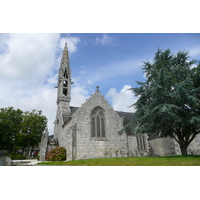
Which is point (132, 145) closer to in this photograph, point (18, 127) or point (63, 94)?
point (63, 94)

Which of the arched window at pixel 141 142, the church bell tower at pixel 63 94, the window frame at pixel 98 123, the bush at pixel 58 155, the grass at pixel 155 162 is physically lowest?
the grass at pixel 155 162

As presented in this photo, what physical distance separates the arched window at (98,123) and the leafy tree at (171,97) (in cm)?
522

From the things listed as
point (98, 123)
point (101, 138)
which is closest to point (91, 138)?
point (101, 138)

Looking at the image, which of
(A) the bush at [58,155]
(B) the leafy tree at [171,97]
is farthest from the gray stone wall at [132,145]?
(A) the bush at [58,155]

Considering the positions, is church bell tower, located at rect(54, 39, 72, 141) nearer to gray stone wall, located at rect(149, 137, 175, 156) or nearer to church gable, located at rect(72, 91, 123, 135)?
church gable, located at rect(72, 91, 123, 135)

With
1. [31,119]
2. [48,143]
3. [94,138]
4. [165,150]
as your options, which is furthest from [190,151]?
[31,119]

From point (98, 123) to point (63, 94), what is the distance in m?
10.8

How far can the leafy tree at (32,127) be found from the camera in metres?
36.1

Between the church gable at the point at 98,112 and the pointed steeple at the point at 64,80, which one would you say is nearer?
the church gable at the point at 98,112

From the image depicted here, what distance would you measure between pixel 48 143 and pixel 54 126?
6232mm

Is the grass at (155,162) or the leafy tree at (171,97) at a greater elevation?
the leafy tree at (171,97)

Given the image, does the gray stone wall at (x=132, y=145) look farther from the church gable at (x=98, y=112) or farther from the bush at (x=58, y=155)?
the bush at (x=58, y=155)

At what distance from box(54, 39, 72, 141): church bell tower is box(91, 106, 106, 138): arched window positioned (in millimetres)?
6123

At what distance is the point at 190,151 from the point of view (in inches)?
858
